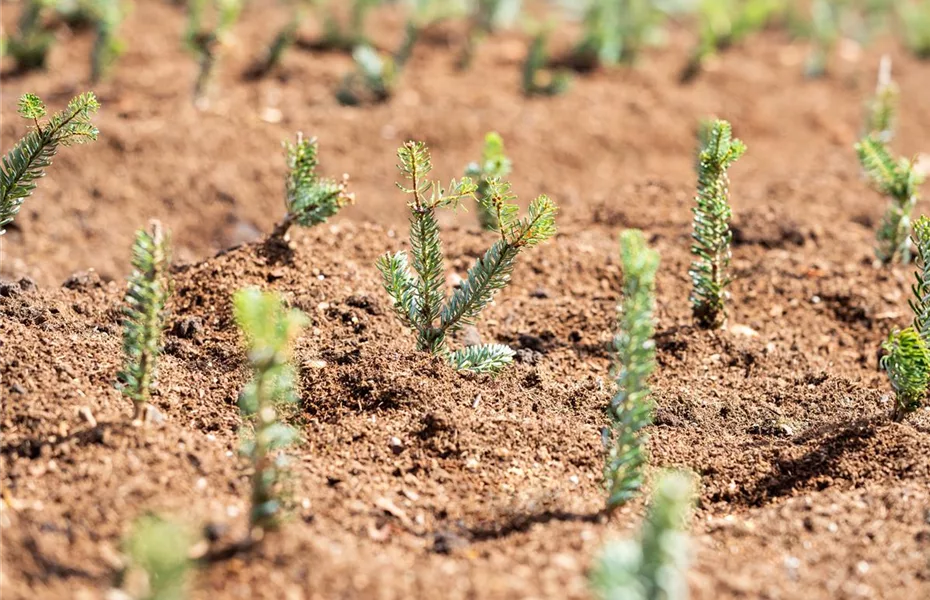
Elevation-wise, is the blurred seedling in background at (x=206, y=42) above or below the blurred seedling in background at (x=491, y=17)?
below

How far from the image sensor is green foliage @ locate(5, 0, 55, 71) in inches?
216

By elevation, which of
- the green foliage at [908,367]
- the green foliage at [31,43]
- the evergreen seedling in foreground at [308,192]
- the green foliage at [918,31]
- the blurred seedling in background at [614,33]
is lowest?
the green foliage at [908,367]

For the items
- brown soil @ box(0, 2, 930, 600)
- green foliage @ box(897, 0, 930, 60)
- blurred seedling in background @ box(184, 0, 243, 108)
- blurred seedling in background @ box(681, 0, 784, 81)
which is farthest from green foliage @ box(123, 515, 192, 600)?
green foliage @ box(897, 0, 930, 60)

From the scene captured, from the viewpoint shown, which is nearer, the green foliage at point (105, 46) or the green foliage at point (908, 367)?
the green foliage at point (908, 367)

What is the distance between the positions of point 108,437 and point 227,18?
10.8ft

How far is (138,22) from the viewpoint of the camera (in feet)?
21.3

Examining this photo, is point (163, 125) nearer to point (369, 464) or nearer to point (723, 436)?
point (369, 464)

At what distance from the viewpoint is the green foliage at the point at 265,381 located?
211 cm

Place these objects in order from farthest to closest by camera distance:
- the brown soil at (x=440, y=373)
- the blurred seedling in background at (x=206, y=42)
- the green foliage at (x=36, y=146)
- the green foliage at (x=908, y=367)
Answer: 1. the blurred seedling in background at (x=206, y=42)
2. the green foliage at (x=36, y=146)
3. the green foliage at (x=908, y=367)
4. the brown soil at (x=440, y=373)

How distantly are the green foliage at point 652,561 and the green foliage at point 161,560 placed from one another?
29.2 inches

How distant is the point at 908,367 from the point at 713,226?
0.84 metres

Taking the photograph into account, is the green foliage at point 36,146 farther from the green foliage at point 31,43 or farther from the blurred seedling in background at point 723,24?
the blurred seedling in background at point 723,24

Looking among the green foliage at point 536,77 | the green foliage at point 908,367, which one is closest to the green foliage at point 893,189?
the green foliage at point 908,367

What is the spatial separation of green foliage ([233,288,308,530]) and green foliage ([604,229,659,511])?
73 cm
